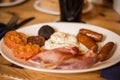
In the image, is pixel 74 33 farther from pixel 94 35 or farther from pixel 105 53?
pixel 105 53

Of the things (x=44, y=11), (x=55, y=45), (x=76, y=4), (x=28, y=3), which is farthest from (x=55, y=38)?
(x=28, y=3)

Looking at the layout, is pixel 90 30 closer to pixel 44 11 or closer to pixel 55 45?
pixel 55 45

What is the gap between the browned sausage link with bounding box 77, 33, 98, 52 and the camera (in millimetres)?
775

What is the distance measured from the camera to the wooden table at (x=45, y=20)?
0.71 m

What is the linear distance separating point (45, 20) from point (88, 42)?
37 cm

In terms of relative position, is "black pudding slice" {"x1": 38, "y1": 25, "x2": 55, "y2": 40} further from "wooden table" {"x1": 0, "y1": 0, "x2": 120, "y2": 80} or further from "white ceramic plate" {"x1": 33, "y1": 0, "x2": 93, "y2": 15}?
"white ceramic plate" {"x1": 33, "y1": 0, "x2": 93, "y2": 15}

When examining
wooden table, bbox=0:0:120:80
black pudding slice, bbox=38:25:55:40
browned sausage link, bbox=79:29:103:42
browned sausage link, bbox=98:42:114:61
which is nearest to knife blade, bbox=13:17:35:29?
wooden table, bbox=0:0:120:80

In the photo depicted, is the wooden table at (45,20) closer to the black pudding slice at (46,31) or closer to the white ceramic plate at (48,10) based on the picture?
the white ceramic plate at (48,10)

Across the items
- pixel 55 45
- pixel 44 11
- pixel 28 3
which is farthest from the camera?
pixel 28 3

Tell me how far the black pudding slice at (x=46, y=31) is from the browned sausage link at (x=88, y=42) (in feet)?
0.36

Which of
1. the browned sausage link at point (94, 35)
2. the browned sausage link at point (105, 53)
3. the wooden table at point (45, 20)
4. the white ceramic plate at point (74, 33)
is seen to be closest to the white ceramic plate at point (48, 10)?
the wooden table at point (45, 20)

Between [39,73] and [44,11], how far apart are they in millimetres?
536

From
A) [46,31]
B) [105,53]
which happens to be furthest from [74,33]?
[105,53]

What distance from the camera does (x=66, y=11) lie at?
1066 mm
